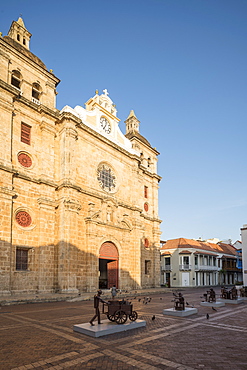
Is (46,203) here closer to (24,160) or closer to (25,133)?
(24,160)

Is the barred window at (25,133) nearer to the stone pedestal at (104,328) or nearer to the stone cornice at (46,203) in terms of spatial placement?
the stone cornice at (46,203)

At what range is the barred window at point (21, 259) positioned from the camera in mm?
20062

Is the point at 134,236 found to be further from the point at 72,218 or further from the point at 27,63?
the point at 27,63

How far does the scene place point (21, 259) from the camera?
2030 centimetres

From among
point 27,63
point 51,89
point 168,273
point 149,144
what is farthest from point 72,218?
point 168,273

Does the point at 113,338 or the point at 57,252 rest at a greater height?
the point at 57,252

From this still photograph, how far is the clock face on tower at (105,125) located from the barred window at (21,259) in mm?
15158

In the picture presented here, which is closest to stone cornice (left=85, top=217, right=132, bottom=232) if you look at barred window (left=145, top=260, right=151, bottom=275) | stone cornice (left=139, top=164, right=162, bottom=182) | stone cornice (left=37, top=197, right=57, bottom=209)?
stone cornice (left=37, top=197, right=57, bottom=209)

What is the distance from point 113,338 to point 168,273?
4078 cm

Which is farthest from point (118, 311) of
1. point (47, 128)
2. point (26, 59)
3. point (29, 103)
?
point (26, 59)

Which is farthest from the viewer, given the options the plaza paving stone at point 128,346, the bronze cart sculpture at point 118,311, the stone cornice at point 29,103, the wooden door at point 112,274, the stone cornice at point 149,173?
the stone cornice at point 149,173

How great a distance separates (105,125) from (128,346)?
984 inches

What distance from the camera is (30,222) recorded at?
21.2 metres

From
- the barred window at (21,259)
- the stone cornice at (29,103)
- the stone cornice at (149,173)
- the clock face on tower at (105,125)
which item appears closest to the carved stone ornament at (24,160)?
the stone cornice at (29,103)
